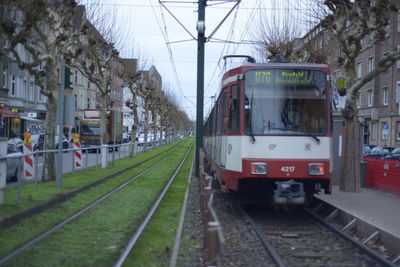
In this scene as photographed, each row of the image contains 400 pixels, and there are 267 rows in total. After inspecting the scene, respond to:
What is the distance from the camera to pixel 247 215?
11.7 m

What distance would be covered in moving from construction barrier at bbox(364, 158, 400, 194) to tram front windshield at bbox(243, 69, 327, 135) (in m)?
5.20

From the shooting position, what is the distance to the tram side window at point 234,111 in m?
→ 10.8

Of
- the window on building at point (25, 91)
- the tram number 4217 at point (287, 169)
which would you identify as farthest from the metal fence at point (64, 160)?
the window on building at point (25, 91)

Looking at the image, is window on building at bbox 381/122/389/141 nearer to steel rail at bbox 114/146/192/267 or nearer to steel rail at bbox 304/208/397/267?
steel rail at bbox 114/146/192/267

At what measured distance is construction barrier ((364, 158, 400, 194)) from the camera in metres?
14.7

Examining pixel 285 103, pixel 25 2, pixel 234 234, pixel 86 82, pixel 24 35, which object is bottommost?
pixel 234 234

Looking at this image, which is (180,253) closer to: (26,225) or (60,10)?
(26,225)

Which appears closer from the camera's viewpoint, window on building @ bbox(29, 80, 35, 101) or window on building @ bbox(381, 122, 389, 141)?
window on building @ bbox(381, 122, 389, 141)

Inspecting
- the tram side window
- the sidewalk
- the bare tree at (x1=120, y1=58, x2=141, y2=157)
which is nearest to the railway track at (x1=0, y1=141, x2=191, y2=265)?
the tram side window

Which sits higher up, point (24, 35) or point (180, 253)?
point (24, 35)

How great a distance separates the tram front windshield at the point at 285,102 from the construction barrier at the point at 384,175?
520 cm

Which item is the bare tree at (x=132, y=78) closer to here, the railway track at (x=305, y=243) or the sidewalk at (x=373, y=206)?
the sidewalk at (x=373, y=206)

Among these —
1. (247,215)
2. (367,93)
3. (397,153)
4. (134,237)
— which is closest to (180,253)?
(134,237)

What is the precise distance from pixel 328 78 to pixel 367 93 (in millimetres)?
41928
